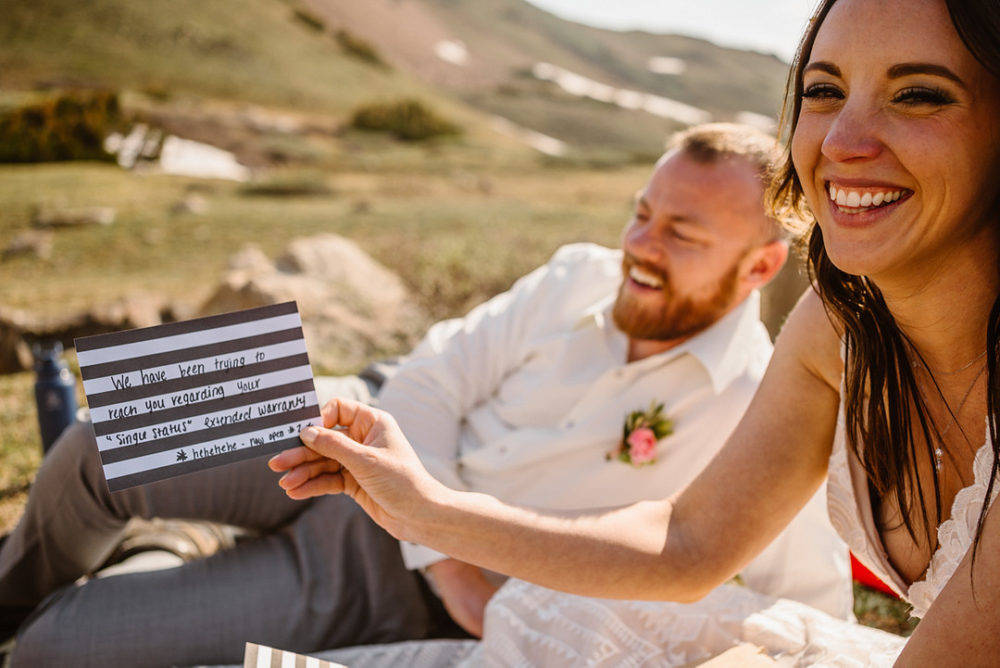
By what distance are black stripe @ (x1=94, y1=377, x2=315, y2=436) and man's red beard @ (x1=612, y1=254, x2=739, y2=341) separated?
1333mm

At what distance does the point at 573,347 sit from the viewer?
2686 mm

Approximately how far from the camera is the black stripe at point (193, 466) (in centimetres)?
143

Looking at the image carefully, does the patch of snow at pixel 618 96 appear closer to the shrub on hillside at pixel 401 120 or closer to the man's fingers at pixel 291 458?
the shrub on hillside at pixel 401 120

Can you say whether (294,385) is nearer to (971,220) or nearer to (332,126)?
(971,220)

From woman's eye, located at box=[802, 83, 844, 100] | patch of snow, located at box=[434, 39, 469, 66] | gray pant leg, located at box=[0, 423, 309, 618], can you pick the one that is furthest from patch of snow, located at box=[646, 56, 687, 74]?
woman's eye, located at box=[802, 83, 844, 100]

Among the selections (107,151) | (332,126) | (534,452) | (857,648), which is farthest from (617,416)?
(332,126)

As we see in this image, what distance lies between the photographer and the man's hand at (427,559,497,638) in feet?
7.59

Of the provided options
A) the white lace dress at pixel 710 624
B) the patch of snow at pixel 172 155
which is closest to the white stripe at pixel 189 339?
the white lace dress at pixel 710 624

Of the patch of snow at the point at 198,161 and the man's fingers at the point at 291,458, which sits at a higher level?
the man's fingers at the point at 291,458

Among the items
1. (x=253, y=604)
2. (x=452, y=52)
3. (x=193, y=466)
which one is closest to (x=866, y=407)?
(x=193, y=466)

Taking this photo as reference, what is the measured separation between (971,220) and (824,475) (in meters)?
0.75

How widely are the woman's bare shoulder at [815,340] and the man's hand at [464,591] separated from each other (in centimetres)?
116

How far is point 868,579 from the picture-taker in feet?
10.3

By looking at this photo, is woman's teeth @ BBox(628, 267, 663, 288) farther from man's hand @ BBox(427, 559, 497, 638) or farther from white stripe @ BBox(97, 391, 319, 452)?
white stripe @ BBox(97, 391, 319, 452)
